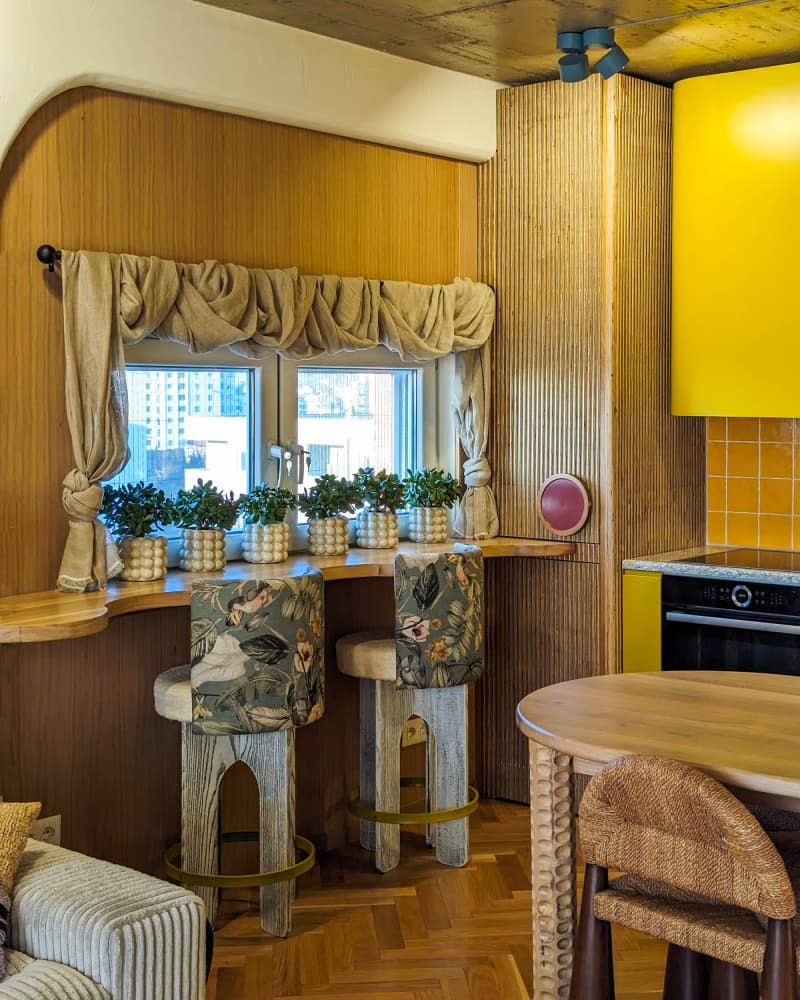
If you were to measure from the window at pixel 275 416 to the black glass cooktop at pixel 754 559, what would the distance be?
1036 millimetres

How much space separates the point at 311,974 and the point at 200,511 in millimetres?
1398

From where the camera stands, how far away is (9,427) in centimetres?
350

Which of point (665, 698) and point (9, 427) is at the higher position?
point (9, 427)

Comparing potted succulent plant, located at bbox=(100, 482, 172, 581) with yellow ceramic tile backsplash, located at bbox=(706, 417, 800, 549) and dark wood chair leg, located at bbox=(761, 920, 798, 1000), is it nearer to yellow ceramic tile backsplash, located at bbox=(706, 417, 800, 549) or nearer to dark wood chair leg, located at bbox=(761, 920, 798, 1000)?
dark wood chair leg, located at bbox=(761, 920, 798, 1000)

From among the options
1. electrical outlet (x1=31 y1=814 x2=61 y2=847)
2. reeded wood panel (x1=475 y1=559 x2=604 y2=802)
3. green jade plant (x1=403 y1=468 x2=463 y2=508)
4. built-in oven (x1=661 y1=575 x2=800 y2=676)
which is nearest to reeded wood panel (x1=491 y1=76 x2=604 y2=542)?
reeded wood panel (x1=475 y1=559 x2=604 y2=802)

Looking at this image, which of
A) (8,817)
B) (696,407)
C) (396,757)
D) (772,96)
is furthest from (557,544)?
(8,817)

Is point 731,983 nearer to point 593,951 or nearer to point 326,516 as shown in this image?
point 593,951

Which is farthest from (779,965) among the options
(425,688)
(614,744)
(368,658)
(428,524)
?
(428,524)

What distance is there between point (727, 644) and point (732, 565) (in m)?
0.27

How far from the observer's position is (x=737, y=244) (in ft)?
14.6

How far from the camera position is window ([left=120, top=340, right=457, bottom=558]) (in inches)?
157

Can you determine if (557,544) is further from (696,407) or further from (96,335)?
(96,335)

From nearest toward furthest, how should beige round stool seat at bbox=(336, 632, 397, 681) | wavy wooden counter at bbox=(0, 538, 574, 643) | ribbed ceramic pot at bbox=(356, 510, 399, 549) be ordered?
1. wavy wooden counter at bbox=(0, 538, 574, 643)
2. beige round stool seat at bbox=(336, 632, 397, 681)
3. ribbed ceramic pot at bbox=(356, 510, 399, 549)

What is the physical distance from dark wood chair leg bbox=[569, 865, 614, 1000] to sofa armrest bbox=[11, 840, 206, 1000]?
2.60 ft
